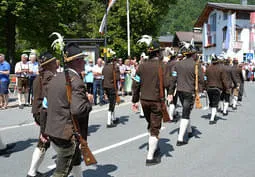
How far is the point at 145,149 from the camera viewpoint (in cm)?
671

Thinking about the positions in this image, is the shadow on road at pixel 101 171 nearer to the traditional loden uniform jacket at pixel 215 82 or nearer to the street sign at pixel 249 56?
the traditional loden uniform jacket at pixel 215 82

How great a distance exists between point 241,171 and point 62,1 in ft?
93.8

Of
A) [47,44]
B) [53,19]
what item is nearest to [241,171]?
[53,19]

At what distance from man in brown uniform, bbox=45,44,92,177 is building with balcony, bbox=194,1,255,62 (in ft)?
110

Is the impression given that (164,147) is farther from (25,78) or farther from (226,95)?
(25,78)

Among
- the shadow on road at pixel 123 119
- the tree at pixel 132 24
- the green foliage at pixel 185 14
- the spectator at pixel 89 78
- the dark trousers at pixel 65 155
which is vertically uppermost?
the green foliage at pixel 185 14

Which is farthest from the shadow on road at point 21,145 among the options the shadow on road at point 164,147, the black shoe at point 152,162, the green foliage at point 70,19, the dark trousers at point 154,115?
the green foliage at point 70,19

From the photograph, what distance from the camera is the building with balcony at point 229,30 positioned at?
1528 inches

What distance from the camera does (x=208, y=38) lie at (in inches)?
1944

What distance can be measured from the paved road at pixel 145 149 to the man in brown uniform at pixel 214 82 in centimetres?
55

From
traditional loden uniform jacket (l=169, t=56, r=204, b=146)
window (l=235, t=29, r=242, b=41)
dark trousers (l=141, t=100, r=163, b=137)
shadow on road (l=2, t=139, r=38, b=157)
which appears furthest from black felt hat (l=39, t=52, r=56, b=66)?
window (l=235, t=29, r=242, b=41)

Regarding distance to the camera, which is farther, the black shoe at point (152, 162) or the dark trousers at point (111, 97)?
the dark trousers at point (111, 97)

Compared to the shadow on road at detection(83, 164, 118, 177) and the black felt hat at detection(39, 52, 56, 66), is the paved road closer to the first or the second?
the shadow on road at detection(83, 164, 118, 177)

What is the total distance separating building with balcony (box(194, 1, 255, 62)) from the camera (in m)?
38.8
